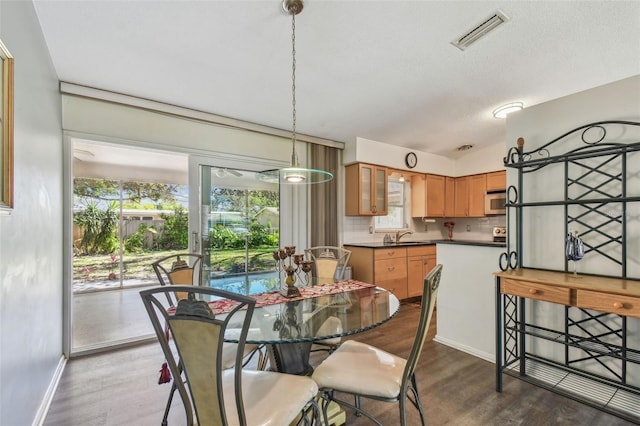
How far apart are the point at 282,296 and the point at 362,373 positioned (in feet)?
2.62

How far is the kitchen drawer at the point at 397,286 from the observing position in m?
4.25

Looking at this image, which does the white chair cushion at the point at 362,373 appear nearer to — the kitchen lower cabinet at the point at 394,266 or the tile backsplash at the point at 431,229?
A: the kitchen lower cabinet at the point at 394,266

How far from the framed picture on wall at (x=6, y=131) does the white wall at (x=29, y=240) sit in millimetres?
98

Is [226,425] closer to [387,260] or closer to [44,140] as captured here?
[44,140]

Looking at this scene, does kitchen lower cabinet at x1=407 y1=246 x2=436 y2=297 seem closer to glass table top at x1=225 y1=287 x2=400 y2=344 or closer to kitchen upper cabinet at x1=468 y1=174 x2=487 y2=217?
kitchen upper cabinet at x1=468 y1=174 x2=487 y2=217

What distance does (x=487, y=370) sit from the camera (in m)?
2.49

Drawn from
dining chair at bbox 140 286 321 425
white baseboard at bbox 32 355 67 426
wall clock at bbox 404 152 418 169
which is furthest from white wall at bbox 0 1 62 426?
wall clock at bbox 404 152 418 169

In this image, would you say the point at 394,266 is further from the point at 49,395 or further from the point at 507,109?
the point at 49,395

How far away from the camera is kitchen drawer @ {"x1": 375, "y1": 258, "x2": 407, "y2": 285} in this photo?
164 inches

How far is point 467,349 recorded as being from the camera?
2834mm

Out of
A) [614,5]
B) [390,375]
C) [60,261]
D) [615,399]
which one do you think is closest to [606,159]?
[614,5]

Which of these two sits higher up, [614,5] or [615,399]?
[614,5]

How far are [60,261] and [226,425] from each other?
8.38ft

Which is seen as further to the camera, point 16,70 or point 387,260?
point 387,260
